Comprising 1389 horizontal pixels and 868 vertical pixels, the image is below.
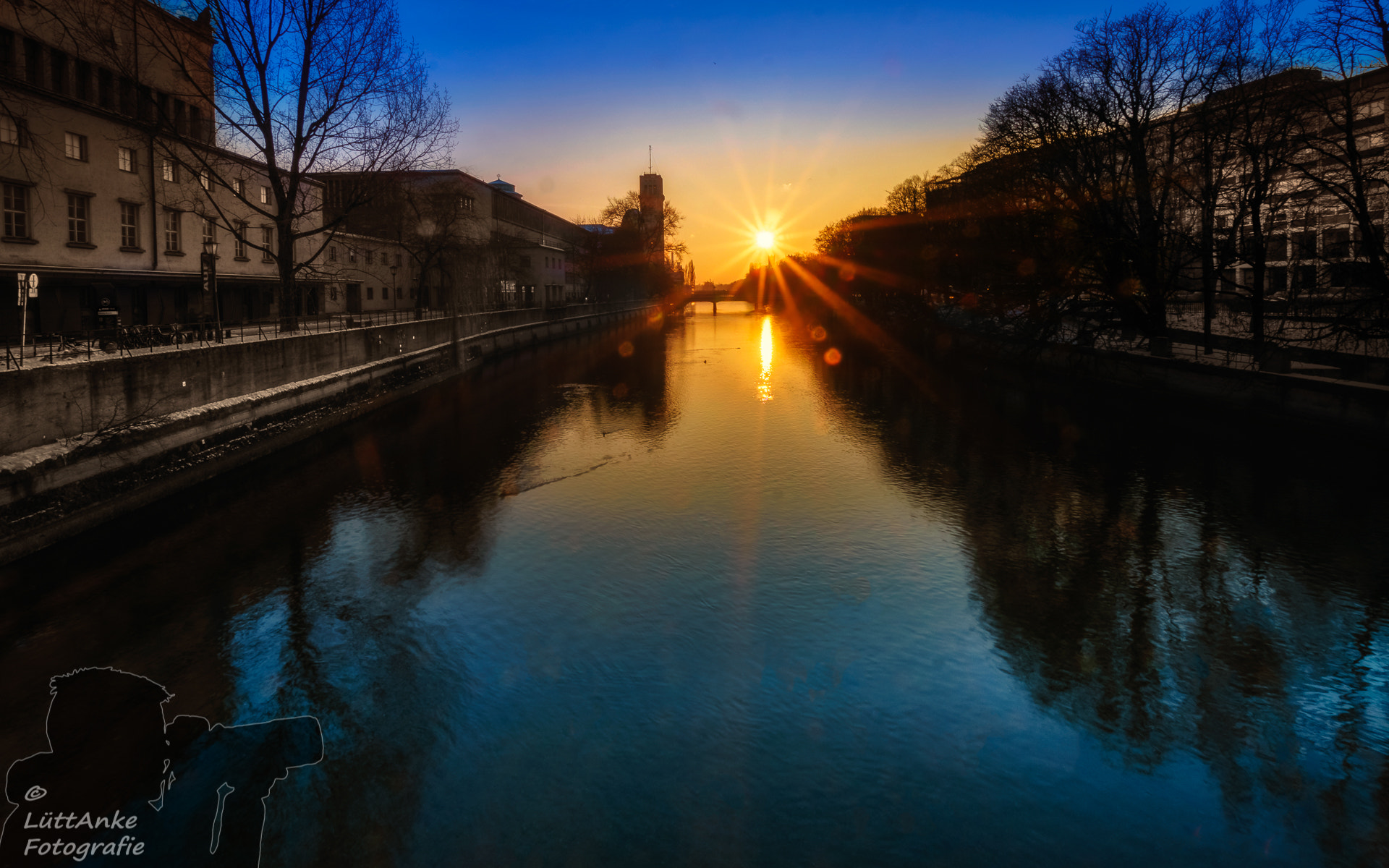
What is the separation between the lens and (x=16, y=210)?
2981 centimetres

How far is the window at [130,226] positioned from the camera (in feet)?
118

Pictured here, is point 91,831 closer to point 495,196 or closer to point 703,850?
point 703,850

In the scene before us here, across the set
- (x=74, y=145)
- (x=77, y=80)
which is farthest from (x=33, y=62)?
(x=74, y=145)

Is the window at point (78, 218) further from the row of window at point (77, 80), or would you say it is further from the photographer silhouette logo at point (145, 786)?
the photographer silhouette logo at point (145, 786)

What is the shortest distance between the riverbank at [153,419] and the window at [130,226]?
13490mm

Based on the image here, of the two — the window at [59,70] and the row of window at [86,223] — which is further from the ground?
the window at [59,70]

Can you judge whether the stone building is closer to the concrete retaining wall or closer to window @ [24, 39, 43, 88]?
window @ [24, 39, 43, 88]

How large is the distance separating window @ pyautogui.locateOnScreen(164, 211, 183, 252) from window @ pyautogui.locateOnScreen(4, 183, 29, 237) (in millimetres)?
8344

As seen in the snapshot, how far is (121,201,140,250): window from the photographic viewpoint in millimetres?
36031

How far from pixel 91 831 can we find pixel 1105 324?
36371 millimetres

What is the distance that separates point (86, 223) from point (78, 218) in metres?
0.45

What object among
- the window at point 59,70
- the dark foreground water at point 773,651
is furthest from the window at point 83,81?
the dark foreground water at point 773,651

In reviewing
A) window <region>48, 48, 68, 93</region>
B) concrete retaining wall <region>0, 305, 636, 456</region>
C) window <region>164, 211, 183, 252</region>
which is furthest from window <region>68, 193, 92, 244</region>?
concrete retaining wall <region>0, 305, 636, 456</region>

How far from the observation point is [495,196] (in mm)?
90500
